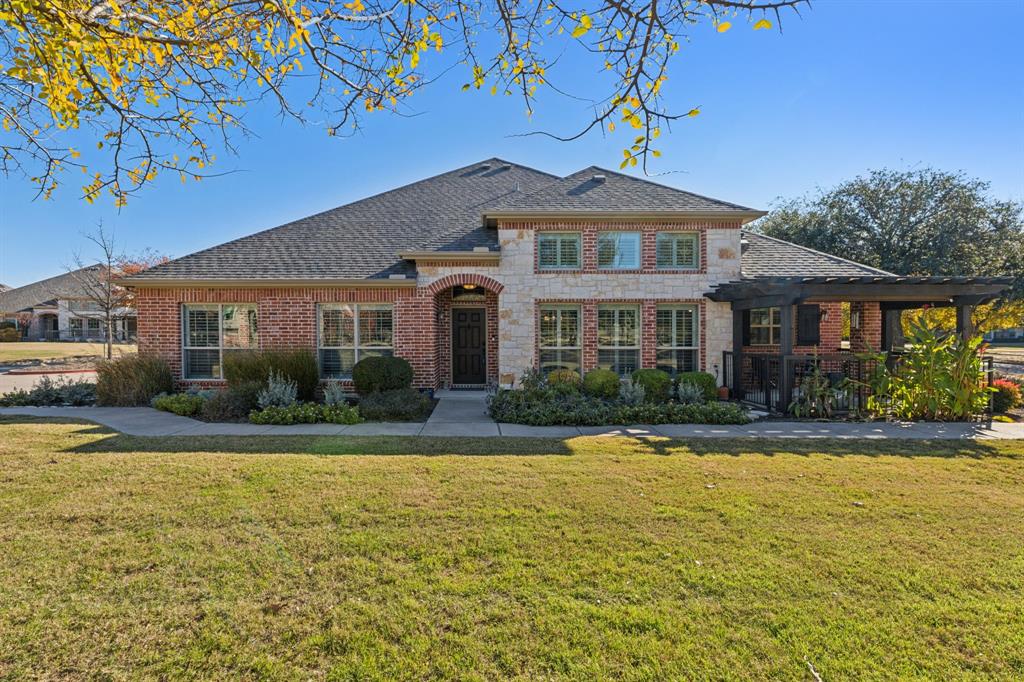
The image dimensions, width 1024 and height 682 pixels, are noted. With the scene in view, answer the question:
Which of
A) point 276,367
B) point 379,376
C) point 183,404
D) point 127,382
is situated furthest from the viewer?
point 127,382

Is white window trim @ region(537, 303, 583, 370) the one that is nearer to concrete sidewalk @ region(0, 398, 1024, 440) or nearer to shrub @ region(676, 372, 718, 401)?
shrub @ region(676, 372, 718, 401)

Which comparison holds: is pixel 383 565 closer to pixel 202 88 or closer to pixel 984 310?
pixel 202 88

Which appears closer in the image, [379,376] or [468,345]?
[379,376]

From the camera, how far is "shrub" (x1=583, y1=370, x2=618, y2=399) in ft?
34.1

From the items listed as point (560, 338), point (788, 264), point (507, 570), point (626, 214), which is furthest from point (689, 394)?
point (507, 570)

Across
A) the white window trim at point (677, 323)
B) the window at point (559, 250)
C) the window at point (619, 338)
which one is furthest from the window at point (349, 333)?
the white window trim at point (677, 323)

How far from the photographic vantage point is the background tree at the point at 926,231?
19688mm

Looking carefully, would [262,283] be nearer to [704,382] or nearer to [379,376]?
[379,376]

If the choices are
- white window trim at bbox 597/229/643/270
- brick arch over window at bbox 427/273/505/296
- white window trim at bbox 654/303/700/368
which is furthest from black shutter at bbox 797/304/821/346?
brick arch over window at bbox 427/273/505/296

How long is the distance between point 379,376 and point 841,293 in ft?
33.3

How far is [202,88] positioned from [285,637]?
17.7ft

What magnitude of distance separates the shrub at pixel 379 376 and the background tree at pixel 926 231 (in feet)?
68.6

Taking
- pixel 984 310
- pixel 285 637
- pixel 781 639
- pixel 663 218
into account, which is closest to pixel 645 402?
pixel 663 218

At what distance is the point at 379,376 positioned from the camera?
10.1 metres
